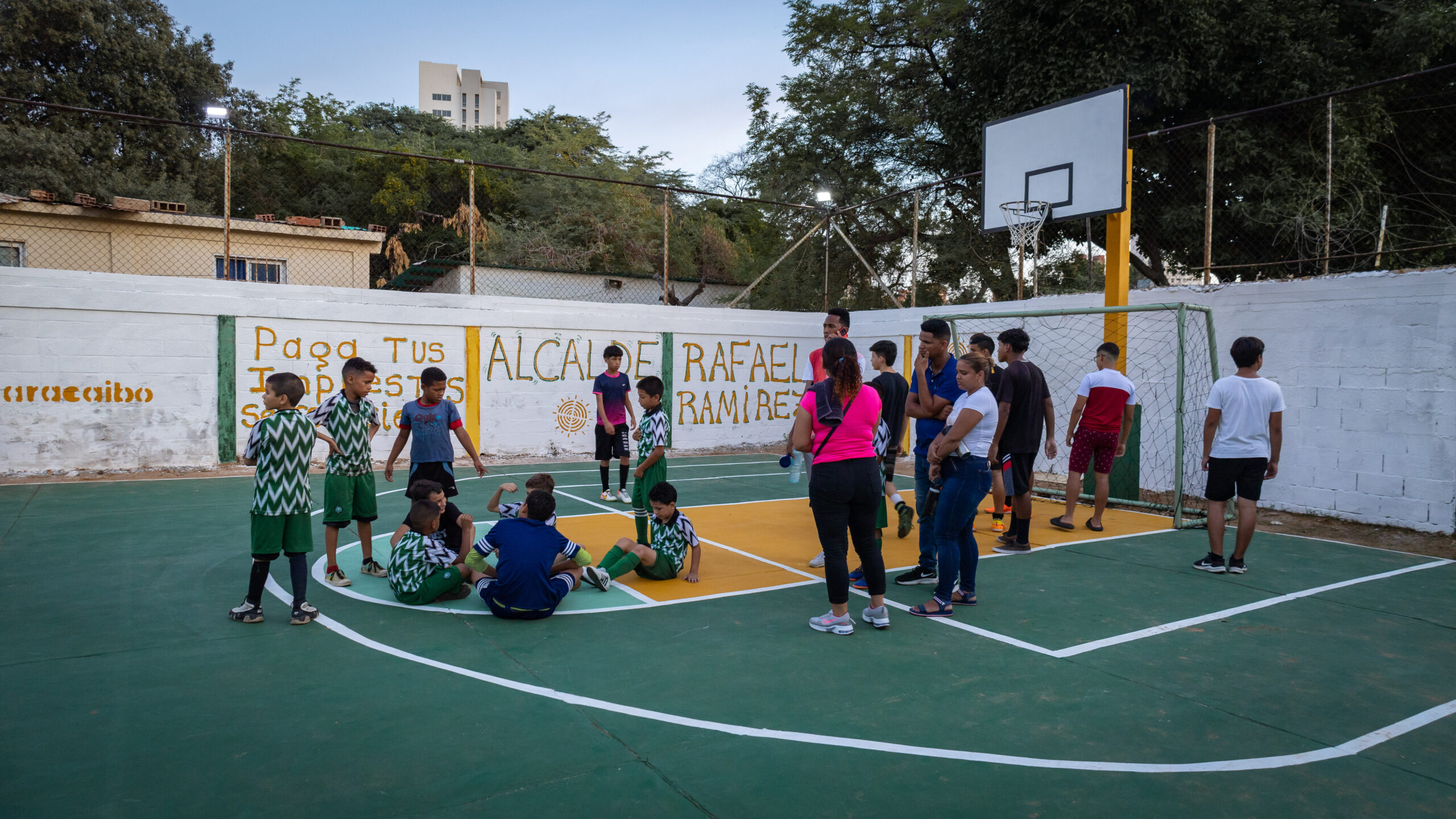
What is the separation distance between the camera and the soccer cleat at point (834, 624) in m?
4.97

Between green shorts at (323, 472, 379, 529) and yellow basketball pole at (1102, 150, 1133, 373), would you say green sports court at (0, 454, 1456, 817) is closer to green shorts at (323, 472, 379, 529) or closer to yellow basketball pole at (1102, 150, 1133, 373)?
green shorts at (323, 472, 379, 529)

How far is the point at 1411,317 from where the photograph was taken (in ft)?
27.5

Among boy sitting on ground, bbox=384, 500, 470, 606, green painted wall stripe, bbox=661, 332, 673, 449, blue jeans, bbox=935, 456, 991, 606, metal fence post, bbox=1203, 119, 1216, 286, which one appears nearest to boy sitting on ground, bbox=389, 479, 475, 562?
boy sitting on ground, bbox=384, 500, 470, 606

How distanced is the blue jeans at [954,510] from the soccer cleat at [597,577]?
2.28 m

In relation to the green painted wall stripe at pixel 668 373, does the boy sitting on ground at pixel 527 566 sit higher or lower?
lower

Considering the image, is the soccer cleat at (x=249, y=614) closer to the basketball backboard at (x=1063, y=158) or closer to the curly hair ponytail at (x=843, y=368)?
the curly hair ponytail at (x=843, y=368)

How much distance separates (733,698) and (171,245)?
19518 millimetres

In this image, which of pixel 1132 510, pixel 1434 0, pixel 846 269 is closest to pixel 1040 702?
pixel 1132 510

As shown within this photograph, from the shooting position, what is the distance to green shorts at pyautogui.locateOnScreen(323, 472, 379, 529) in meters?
5.74

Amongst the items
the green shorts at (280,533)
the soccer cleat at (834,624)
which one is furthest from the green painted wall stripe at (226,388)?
the soccer cleat at (834,624)

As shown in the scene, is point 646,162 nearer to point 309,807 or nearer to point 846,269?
point 846,269

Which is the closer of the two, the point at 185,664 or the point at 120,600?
the point at 185,664

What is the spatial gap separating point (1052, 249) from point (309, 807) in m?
17.9

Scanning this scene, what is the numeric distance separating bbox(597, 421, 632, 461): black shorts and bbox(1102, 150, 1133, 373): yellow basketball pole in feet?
19.8
